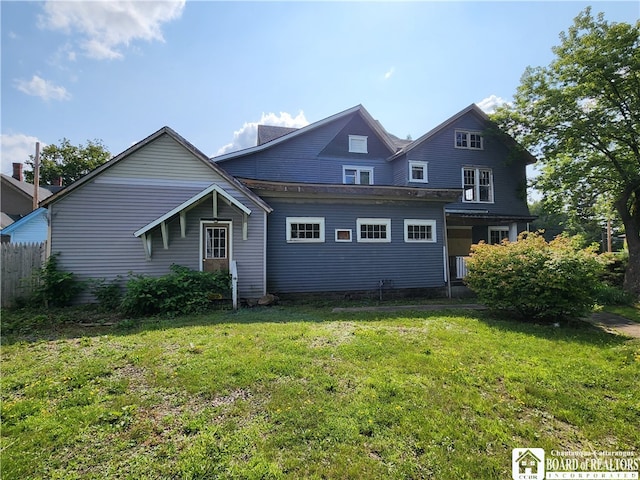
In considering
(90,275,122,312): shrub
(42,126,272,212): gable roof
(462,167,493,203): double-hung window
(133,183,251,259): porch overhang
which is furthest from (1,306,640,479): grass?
(462,167,493,203): double-hung window

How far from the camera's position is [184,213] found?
9.26 m

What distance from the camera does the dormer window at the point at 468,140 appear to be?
1719 cm

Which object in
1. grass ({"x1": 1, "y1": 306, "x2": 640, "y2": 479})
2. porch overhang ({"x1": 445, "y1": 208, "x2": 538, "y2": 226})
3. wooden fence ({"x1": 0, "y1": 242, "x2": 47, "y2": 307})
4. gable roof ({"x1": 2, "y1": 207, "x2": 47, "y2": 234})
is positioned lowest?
grass ({"x1": 1, "y1": 306, "x2": 640, "y2": 479})

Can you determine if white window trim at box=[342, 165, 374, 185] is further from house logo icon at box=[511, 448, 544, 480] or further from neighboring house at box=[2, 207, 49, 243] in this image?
neighboring house at box=[2, 207, 49, 243]

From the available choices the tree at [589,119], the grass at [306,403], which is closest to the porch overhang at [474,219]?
the tree at [589,119]

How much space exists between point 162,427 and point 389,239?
9.82 meters

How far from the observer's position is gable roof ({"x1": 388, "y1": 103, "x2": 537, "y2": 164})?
53.5ft

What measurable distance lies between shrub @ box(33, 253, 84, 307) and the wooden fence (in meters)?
0.51

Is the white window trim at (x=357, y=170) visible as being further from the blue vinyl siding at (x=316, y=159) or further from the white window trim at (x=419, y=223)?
the white window trim at (x=419, y=223)

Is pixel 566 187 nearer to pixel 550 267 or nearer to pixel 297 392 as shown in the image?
pixel 550 267

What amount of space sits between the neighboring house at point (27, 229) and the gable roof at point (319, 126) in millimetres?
12407

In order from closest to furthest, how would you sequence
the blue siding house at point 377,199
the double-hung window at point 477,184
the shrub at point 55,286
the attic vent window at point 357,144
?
the shrub at point 55,286, the blue siding house at point 377,199, the attic vent window at point 357,144, the double-hung window at point 477,184

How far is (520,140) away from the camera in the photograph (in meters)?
16.8

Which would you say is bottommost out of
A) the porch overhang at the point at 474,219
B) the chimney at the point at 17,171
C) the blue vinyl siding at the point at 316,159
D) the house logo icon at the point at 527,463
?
the house logo icon at the point at 527,463
